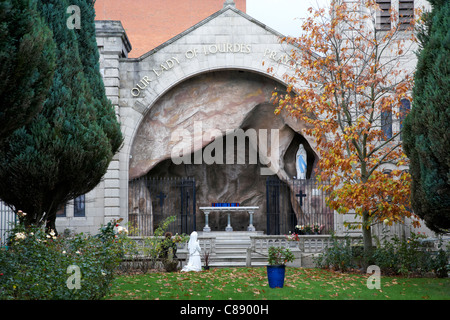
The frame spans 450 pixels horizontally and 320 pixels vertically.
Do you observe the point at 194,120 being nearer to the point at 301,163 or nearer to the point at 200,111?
the point at 200,111

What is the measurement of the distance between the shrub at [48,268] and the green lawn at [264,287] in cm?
87

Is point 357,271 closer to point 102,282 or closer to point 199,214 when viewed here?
point 102,282

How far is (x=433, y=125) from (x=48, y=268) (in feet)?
27.8

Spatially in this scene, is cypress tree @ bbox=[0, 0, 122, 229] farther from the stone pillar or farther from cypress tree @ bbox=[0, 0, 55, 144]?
the stone pillar

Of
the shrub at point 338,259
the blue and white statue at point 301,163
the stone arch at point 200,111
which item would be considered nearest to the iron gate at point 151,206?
the stone arch at point 200,111

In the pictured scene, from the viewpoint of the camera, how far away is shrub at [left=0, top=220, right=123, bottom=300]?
27.3 feet

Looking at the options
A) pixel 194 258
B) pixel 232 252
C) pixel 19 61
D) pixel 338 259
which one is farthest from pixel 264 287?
pixel 19 61

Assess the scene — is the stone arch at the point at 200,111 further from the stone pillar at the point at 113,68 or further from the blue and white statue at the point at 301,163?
the stone pillar at the point at 113,68

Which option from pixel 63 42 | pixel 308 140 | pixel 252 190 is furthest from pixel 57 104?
pixel 252 190

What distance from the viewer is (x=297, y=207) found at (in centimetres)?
2416

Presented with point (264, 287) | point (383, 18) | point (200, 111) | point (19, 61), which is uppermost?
point (383, 18)

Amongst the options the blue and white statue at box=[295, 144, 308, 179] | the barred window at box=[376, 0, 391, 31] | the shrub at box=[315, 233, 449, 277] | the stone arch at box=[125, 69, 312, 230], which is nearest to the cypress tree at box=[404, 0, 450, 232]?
the shrub at box=[315, 233, 449, 277]

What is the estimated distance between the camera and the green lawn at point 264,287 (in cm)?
1112
